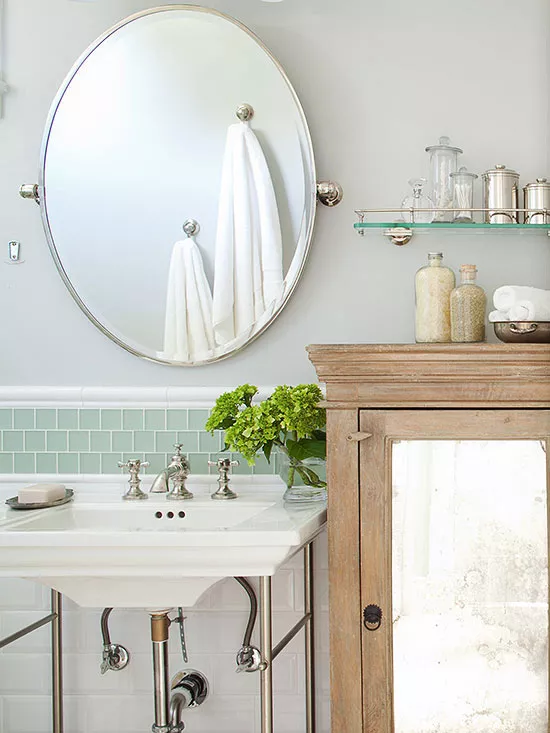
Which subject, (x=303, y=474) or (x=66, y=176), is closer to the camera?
(x=303, y=474)

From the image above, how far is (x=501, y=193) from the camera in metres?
2.18

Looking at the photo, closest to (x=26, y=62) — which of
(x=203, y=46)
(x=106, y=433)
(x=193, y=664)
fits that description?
(x=203, y=46)

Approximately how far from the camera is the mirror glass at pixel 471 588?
1.75 metres

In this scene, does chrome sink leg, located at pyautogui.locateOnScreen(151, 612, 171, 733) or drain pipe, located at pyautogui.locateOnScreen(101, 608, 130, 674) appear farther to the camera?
drain pipe, located at pyautogui.locateOnScreen(101, 608, 130, 674)

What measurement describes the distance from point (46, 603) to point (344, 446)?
1.10 metres

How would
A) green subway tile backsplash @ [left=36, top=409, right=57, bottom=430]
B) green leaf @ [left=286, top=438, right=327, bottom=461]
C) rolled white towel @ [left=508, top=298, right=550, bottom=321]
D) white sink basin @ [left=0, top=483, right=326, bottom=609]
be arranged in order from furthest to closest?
green subway tile backsplash @ [left=36, top=409, right=57, bottom=430] < green leaf @ [left=286, top=438, right=327, bottom=461] < rolled white towel @ [left=508, top=298, right=550, bottom=321] < white sink basin @ [left=0, top=483, right=326, bottom=609]

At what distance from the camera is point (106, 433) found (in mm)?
2348

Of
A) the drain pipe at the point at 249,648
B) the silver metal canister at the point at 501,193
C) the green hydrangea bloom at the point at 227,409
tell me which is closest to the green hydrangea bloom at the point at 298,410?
the green hydrangea bloom at the point at 227,409

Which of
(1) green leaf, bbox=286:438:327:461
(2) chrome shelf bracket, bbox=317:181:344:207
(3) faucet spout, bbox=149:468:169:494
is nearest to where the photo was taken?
(1) green leaf, bbox=286:438:327:461

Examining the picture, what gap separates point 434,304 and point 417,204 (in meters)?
0.32

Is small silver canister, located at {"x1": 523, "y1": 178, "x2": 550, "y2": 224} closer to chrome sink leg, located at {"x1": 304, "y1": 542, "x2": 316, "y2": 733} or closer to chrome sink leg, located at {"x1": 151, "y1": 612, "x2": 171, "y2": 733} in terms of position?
chrome sink leg, located at {"x1": 304, "y1": 542, "x2": 316, "y2": 733}

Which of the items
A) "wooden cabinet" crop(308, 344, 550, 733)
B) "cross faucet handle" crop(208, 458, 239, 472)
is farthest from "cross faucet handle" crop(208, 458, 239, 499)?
"wooden cabinet" crop(308, 344, 550, 733)

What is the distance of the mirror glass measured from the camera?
175 centimetres

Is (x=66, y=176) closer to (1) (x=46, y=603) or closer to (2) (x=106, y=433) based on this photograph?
(2) (x=106, y=433)
